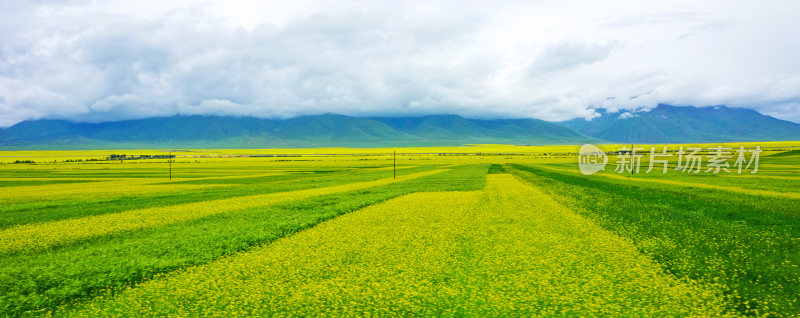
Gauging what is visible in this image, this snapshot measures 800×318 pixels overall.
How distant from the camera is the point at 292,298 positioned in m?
9.52

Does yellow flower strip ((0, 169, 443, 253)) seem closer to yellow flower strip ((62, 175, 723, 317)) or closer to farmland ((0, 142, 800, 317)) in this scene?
farmland ((0, 142, 800, 317))

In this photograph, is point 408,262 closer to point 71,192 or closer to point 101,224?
point 101,224

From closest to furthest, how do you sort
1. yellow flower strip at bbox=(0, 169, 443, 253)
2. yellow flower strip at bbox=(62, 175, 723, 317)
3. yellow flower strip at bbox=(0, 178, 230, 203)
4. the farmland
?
yellow flower strip at bbox=(62, 175, 723, 317) < the farmland < yellow flower strip at bbox=(0, 169, 443, 253) < yellow flower strip at bbox=(0, 178, 230, 203)

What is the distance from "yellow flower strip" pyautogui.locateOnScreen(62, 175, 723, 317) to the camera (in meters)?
8.87

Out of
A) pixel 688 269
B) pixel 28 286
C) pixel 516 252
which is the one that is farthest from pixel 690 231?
pixel 28 286

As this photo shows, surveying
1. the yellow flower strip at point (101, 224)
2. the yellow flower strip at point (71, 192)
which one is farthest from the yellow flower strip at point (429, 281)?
the yellow flower strip at point (71, 192)

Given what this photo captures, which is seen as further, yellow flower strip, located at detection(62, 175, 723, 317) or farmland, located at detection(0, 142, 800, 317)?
farmland, located at detection(0, 142, 800, 317)

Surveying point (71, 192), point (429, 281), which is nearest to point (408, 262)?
point (429, 281)

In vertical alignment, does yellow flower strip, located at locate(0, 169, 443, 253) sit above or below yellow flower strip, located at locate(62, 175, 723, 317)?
below

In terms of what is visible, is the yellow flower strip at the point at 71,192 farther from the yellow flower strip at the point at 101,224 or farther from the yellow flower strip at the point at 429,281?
the yellow flower strip at the point at 429,281

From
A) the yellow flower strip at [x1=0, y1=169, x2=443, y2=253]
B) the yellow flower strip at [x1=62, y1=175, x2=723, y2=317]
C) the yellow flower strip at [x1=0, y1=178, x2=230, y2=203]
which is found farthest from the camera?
the yellow flower strip at [x1=0, y1=178, x2=230, y2=203]

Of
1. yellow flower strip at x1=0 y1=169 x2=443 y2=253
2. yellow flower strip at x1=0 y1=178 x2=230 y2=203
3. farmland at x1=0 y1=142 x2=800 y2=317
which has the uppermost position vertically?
farmland at x1=0 y1=142 x2=800 y2=317

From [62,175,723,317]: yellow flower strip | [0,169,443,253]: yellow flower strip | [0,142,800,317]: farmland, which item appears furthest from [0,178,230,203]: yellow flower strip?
[62,175,723,317]: yellow flower strip

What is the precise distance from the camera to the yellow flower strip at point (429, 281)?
29.1ft
